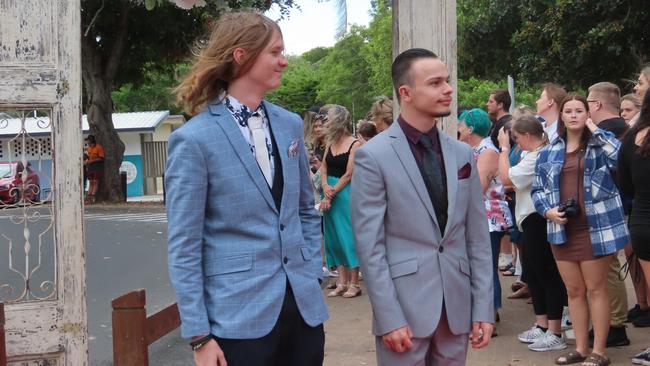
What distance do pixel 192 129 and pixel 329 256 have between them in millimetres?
6471

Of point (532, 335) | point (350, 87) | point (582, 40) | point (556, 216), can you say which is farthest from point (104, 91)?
point (350, 87)

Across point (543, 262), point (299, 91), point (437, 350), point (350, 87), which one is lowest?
point (437, 350)

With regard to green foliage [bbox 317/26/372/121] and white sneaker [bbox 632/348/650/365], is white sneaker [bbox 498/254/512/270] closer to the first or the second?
white sneaker [bbox 632/348/650/365]

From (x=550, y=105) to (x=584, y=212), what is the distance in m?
1.85

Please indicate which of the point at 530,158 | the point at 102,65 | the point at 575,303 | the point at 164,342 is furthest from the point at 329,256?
the point at 102,65

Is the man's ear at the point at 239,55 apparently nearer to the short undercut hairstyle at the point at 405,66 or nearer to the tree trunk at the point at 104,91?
the short undercut hairstyle at the point at 405,66

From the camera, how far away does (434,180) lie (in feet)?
12.4

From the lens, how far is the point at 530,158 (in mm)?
6906

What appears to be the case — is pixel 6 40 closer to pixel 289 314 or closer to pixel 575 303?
pixel 289 314

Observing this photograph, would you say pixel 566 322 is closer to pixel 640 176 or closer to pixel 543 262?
pixel 543 262

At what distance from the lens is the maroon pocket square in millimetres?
3796

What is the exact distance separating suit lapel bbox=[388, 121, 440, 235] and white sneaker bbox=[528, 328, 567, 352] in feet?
11.2

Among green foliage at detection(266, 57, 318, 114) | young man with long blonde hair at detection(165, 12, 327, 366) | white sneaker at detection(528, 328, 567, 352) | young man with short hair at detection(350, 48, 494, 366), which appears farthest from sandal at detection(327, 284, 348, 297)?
green foliage at detection(266, 57, 318, 114)

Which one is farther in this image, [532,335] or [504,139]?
[504,139]
